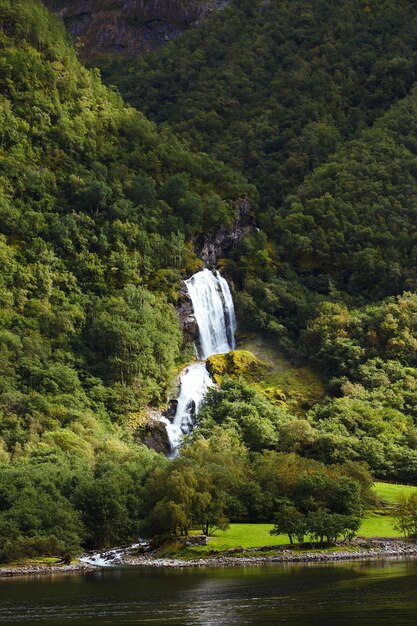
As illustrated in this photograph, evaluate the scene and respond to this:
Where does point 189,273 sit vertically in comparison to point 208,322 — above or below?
above

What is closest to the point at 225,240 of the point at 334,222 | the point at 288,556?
the point at 334,222

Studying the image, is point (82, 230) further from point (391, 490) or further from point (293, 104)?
point (293, 104)

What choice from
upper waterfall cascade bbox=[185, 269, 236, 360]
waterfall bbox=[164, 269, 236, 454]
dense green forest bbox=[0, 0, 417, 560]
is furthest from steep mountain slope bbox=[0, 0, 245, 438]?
upper waterfall cascade bbox=[185, 269, 236, 360]

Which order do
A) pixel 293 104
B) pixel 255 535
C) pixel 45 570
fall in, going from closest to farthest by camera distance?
pixel 45 570 < pixel 255 535 < pixel 293 104

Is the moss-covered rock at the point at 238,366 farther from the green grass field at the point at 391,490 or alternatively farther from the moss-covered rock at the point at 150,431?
the green grass field at the point at 391,490

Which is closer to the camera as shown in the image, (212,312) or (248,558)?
(248,558)

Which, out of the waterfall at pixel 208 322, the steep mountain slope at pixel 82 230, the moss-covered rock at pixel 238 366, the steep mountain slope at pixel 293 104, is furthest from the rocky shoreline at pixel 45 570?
the steep mountain slope at pixel 293 104

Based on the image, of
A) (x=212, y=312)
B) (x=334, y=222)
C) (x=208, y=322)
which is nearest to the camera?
(x=208, y=322)

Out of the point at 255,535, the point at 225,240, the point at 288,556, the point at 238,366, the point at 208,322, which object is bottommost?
the point at 288,556

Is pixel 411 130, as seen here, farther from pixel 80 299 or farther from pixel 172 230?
pixel 80 299
